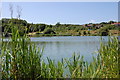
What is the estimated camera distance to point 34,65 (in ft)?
4.31

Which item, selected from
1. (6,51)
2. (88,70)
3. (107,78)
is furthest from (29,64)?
(107,78)

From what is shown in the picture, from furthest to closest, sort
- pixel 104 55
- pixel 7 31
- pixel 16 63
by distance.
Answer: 1. pixel 104 55
2. pixel 7 31
3. pixel 16 63

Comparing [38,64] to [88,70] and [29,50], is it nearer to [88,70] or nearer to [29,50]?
[29,50]

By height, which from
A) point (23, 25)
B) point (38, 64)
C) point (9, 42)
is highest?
point (23, 25)

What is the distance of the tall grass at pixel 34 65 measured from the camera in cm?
128

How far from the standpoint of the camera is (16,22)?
1.45 meters

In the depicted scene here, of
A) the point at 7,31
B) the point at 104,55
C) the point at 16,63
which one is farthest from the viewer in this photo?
the point at 104,55

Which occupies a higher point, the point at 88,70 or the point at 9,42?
the point at 9,42

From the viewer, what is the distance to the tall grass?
1.28m

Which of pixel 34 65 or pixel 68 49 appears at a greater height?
pixel 34 65

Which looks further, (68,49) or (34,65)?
(68,49)

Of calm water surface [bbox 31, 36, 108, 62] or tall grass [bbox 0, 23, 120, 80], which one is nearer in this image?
tall grass [bbox 0, 23, 120, 80]

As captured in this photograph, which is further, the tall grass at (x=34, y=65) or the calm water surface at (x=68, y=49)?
the calm water surface at (x=68, y=49)

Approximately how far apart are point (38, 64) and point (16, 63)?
15 centimetres
